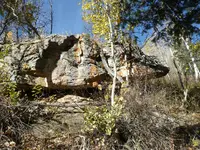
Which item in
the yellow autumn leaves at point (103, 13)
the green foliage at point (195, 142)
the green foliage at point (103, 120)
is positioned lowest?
the green foliage at point (195, 142)

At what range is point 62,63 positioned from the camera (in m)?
6.17

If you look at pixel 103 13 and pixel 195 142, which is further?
pixel 103 13

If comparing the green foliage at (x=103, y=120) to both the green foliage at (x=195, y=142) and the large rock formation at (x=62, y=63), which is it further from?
the large rock formation at (x=62, y=63)

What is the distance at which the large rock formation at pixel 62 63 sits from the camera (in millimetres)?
5934

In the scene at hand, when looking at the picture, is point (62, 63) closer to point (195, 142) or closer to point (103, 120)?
point (103, 120)

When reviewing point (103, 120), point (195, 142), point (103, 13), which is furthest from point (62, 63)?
point (195, 142)

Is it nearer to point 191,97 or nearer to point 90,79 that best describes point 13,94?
point 90,79

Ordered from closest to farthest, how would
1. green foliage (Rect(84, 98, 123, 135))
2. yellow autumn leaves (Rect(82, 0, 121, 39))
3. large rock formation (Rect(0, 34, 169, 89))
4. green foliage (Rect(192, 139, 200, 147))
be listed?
green foliage (Rect(84, 98, 123, 135)) → green foliage (Rect(192, 139, 200, 147)) → yellow autumn leaves (Rect(82, 0, 121, 39)) → large rock formation (Rect(0, 34, 169, 89))

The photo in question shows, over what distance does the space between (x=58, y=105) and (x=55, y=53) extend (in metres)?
1.73

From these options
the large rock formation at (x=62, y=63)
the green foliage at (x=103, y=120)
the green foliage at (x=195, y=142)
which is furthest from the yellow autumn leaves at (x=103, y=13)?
the green foliage at (x=195, y=142)

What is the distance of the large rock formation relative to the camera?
5934mm

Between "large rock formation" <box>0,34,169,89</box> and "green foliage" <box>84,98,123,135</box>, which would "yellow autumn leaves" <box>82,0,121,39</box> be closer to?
"large rock formation" <box>0,34,169,89</box>

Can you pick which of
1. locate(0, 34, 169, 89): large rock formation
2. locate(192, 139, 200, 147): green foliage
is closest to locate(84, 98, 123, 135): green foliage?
locate(192, 139, 200, 147): green foliage

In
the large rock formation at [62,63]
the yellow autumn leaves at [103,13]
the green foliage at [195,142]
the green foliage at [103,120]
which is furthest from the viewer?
the large rock formation at [62,63]
